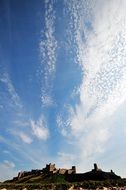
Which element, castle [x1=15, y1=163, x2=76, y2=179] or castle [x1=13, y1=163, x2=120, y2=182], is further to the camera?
castle [x1=15, y1=163, x2=76, y2=179]

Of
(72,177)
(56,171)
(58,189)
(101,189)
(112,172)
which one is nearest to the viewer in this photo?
(101,189)

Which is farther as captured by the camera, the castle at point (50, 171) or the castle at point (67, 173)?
the castle at point (50, 171)

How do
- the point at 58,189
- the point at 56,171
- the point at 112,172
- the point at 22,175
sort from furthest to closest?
the point at 22,175 < the point at 56,171 < the point at 112,172 < the point at 58,189

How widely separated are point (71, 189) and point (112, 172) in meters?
95.8

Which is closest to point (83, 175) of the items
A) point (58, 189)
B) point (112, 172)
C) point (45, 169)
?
point (112, 172)

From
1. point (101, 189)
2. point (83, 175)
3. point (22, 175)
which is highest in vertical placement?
point (22, 175)

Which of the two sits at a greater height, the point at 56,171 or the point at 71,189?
the point at 56,171

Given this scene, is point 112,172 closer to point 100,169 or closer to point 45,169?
point 100,169

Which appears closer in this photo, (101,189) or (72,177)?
(101,189)

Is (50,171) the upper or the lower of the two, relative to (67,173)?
upper

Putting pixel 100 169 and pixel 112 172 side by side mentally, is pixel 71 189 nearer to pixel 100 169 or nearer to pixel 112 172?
pixel 112 172

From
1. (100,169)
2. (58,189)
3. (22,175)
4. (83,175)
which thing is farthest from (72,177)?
(58,189)

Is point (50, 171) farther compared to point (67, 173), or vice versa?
point (50, 171)

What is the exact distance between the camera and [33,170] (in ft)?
477
